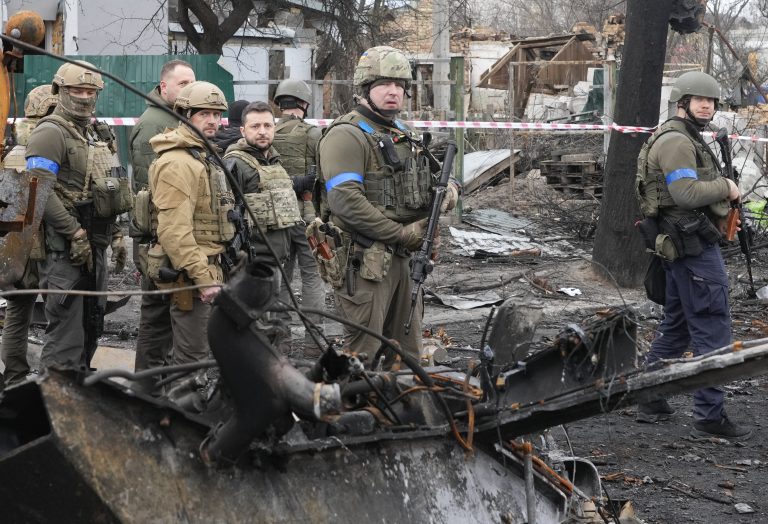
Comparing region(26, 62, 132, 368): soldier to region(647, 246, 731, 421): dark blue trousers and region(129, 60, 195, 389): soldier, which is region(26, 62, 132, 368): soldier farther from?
region(647, 246, 731, 421): dark blue trousers

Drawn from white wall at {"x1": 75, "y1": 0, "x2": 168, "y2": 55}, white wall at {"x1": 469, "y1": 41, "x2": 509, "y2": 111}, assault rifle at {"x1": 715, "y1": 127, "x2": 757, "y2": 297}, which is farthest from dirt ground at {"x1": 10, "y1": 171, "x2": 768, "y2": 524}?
white wall at {"x1": 469, "y1": 41, "x2": 509, "y2": 111}

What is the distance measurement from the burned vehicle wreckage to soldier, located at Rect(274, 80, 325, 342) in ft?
13.0

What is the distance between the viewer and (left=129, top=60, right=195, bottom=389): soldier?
5.88 metres

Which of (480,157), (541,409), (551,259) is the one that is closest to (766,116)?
(480,157)

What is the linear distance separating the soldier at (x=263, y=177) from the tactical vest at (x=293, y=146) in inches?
51.1

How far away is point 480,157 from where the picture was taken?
1912cm

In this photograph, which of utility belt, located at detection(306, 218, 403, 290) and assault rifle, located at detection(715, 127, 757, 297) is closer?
utility belt, located at detection(306, 218, 403, 290)

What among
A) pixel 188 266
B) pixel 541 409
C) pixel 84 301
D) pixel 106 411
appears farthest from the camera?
pixel 84 301

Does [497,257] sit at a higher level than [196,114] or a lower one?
lower

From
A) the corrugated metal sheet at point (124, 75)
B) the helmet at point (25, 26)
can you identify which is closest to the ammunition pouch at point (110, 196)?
the helmet at point (25, 26)

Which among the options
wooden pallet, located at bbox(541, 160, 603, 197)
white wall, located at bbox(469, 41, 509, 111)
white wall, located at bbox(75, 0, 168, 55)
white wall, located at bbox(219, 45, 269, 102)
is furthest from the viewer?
white wall, located at bbox(469, 41, 509, 111)

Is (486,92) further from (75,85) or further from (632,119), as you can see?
(75,85)

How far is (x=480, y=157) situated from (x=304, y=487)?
16343 mm

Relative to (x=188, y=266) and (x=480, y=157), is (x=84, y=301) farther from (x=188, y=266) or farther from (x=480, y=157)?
(x=480, y=157)
